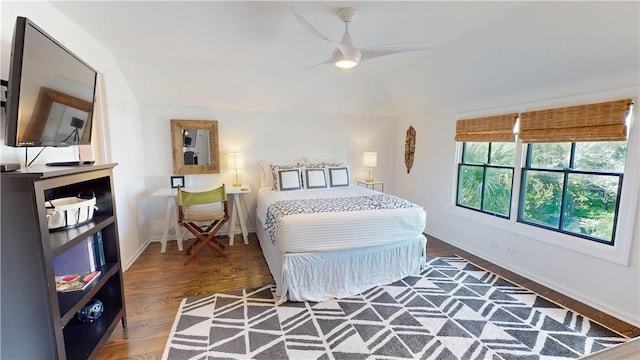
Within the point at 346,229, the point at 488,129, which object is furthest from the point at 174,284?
the point at 488,129

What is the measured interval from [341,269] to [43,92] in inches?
91.8

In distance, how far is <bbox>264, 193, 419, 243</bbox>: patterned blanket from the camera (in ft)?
8.43

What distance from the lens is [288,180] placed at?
3.93m

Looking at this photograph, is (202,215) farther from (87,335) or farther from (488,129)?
(488,129)

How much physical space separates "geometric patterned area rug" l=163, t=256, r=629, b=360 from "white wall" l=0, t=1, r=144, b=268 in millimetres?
1442

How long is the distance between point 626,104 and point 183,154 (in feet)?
15.6

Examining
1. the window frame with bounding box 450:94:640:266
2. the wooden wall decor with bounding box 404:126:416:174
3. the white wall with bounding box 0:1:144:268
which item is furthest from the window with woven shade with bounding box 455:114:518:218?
the white wall with bounding box 0:1:144:268

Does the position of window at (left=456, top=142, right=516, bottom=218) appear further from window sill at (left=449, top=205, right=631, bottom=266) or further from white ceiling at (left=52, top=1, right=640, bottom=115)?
white ceiling at (left=52, top=1, right=640, bottom=115)

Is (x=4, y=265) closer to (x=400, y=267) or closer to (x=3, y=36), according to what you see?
(x=3, y=36)

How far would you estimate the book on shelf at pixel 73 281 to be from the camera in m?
1.57

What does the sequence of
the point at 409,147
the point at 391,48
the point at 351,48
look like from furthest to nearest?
the point at 409,147 → the point at 391,48 → the point at 351,48

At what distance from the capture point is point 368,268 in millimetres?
2664

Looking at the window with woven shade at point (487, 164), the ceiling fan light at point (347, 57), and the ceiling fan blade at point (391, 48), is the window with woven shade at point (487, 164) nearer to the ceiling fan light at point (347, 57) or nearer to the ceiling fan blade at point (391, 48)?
the ceiling fan blade at point (391, 48)

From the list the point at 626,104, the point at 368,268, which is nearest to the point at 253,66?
the point at 368,268
